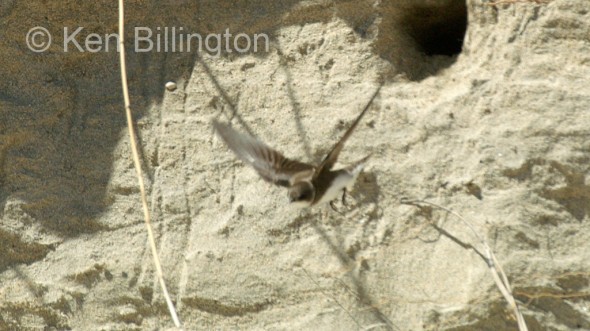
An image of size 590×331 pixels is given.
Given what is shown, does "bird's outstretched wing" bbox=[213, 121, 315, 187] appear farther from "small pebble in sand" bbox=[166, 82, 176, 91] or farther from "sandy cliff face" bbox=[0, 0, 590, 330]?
"small pebble in sand" bbox=[166, 82, 176, 91]

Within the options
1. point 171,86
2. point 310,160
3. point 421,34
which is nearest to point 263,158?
point 310,160

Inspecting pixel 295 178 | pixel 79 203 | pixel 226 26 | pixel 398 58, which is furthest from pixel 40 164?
pixel 398 58

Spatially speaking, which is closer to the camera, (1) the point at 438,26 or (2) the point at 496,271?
(2) the point at 496,271

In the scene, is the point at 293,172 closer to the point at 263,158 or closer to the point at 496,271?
the point at 263,158

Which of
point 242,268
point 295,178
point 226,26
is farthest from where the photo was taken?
point 226,26

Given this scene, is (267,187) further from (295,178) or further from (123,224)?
(123,224)
